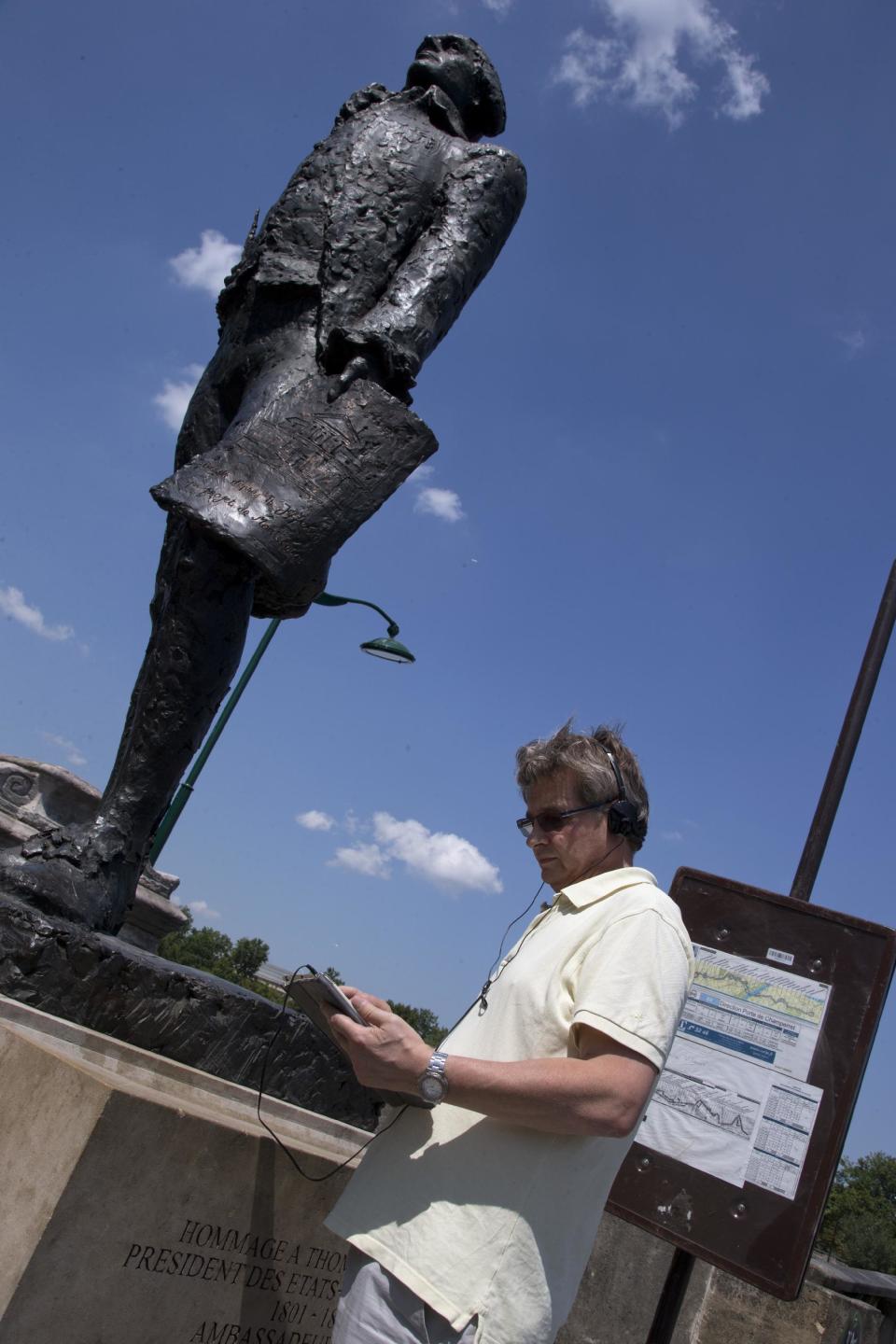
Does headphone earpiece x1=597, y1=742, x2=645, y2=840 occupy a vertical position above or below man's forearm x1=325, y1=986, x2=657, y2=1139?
above

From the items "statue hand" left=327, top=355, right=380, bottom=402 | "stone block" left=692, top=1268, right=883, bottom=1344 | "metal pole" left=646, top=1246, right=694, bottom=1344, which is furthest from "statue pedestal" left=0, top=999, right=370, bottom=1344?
"stone block" left=692, top=1268, right=883, bottom=1344

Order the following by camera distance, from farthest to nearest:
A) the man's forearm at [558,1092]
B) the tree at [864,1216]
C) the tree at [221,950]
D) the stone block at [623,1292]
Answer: the tree at [221,950]
the tree at [864,1216]
the stone block at [623,1292]
the man's forearm at [558,1092]

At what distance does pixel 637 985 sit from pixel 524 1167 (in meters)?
0.32

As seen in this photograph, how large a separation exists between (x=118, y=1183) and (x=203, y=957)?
130ft

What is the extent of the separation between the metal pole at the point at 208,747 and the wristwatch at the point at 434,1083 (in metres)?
7.68

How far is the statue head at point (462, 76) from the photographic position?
12.2 feet

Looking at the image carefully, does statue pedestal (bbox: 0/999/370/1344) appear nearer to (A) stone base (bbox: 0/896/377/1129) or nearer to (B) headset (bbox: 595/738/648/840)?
(A) stone base (bbox: 0/896/377/1129)

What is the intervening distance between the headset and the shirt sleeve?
31cm

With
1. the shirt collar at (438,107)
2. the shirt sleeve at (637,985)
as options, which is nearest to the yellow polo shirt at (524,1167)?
the shirt sleeve at (637,985)

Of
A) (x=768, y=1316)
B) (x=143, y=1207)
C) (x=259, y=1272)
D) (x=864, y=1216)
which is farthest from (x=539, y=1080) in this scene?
(x=864, y=1216)

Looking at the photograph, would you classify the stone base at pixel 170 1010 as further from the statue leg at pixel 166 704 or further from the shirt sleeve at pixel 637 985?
the shirt sleeve at pixel 637 985

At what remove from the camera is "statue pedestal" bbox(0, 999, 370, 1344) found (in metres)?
1.96

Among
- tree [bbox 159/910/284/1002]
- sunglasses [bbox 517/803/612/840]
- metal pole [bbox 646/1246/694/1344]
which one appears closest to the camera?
sunglasses [bbox 517/803/612/840]

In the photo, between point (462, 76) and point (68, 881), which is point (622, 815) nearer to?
point (68, 881)
